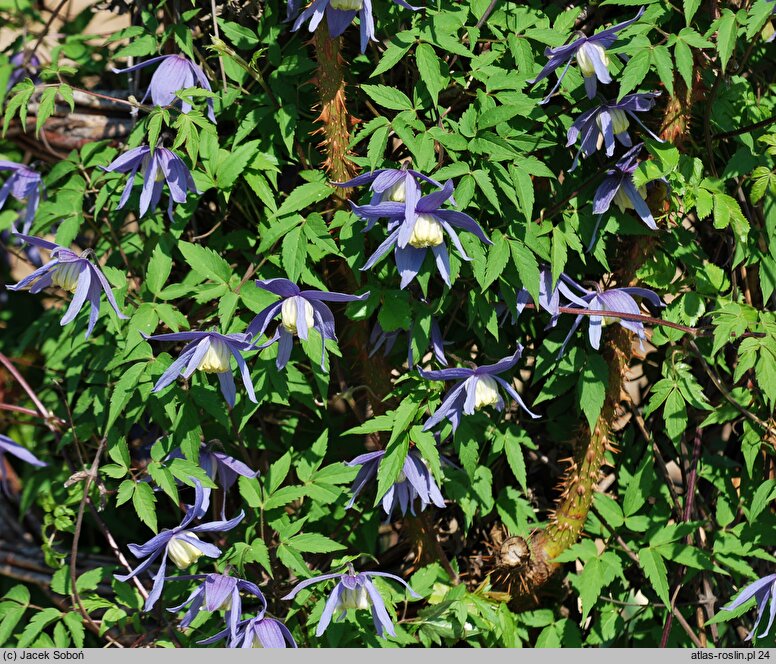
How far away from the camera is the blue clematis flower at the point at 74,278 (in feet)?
4.69

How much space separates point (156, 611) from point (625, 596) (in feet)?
3.39

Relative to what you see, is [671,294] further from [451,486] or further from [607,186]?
[451,486]

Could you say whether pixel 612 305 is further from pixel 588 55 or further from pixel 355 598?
→ pixel 355 598

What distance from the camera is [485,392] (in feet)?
4.82

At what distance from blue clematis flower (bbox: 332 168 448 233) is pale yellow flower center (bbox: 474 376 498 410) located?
1.08 ft

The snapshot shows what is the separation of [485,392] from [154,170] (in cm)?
75

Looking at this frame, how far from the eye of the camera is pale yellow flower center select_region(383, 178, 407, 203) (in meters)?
1.39

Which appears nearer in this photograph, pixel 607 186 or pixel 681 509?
pixel 607 186

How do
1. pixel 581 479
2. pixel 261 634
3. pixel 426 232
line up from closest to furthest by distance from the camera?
pixel 426 232
pixel 261 634
pixel 581 479

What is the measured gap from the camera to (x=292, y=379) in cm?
160

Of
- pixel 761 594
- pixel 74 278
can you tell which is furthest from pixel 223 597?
pixel 761 594

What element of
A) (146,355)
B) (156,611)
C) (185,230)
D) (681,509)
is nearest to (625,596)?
(681,509)

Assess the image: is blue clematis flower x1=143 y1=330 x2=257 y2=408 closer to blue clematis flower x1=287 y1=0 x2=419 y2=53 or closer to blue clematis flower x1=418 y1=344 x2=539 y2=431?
blue clematis flower x1=418 y1=344 x2=539 y2=431

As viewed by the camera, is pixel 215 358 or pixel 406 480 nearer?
pixel 215 358
